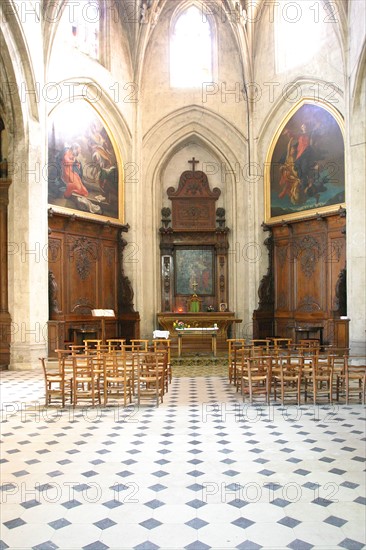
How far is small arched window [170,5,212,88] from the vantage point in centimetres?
2216

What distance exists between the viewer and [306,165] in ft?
63.4

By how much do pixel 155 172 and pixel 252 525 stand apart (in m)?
19.1

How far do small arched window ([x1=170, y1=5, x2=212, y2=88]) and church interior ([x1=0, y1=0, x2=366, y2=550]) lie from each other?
86mm

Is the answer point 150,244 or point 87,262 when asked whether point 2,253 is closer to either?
point 87,262

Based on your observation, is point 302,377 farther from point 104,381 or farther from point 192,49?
point 192,49

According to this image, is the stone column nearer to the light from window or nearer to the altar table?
the altar table

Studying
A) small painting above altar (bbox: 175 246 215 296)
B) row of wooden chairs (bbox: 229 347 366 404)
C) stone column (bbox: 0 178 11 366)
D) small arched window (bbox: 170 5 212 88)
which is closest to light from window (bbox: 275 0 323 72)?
small arched window (bbox: 170 5 212 88)

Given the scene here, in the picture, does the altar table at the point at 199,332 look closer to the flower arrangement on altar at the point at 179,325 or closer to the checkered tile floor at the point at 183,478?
the flower arrangement on altar at the point at 179,325

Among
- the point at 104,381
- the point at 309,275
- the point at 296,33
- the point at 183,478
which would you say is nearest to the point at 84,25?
the point at 296,33

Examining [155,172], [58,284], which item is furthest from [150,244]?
[58,284]

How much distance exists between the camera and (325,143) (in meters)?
18.5

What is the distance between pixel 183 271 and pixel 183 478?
16606mm

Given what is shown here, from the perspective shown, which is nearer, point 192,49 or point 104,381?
point 104,381

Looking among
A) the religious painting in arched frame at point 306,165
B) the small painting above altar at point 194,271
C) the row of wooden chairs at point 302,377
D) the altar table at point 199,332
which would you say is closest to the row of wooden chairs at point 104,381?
the row of wooden chairs at point 302,377
